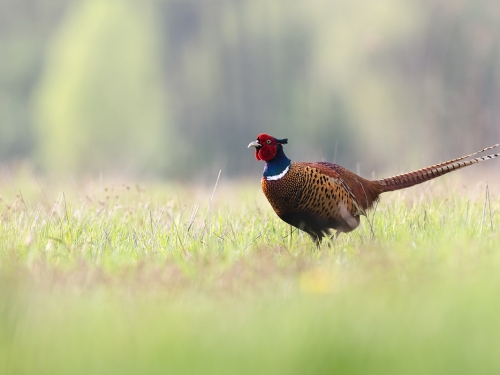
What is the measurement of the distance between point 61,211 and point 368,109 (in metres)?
30.1

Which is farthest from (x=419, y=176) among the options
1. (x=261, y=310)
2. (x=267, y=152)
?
(x=261, y=310)

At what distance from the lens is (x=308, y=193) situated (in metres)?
4.73

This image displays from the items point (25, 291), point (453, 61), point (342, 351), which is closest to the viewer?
point (342, 351)

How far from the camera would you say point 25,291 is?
273 cm

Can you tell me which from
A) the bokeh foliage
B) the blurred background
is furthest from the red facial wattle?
the bokeh foliage

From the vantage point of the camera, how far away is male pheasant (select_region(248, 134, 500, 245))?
4727 millimetres

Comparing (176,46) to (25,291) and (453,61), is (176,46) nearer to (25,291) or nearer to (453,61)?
(453,61)

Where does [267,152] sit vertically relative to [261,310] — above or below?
above

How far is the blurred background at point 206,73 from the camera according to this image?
Answer: 3328 centimetres

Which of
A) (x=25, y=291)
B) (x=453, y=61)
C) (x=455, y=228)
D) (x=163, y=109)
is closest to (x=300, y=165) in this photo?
(x=455, y=228)

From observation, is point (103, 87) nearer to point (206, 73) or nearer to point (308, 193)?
point (206, 73)

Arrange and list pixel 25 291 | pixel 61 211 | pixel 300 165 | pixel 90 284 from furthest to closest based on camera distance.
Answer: pixel 61 211 < pixel 300 165 < pixel 90 284 < pixel 25 291

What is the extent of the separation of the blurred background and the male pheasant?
86.4 ft

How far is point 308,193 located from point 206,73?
35028 mm
